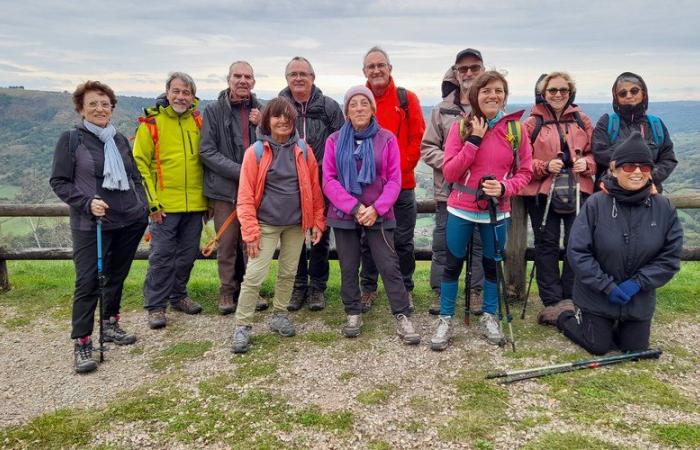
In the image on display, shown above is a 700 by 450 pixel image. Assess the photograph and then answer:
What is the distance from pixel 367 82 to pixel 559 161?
2576 millimetres

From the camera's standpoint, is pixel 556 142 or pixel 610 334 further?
pixel 556 142

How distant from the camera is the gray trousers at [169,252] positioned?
634cm

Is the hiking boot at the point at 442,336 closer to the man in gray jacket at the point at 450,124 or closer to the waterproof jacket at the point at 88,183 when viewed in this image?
the man in gray jacket at the point at 450,124

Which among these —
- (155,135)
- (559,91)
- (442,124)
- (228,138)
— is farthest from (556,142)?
(155,135)

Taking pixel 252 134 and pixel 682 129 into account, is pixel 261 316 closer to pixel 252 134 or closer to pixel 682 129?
pixel 252 134

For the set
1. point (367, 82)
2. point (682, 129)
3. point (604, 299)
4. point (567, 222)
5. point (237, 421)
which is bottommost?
point (237, 421)

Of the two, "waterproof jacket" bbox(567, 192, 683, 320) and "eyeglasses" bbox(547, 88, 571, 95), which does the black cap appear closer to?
"eyeglasses" bbox(547, 88, 571, 95)

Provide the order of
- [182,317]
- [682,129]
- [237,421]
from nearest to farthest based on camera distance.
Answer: [237,421]
[182,317]
[682,129]

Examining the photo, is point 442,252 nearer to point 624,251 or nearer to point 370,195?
point 370,195

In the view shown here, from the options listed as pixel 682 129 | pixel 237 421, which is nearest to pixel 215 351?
pixel 237 421

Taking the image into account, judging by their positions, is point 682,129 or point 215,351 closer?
point 215,351

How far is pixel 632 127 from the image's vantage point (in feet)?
19.6

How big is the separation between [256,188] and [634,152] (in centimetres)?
401

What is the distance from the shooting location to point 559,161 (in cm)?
592
